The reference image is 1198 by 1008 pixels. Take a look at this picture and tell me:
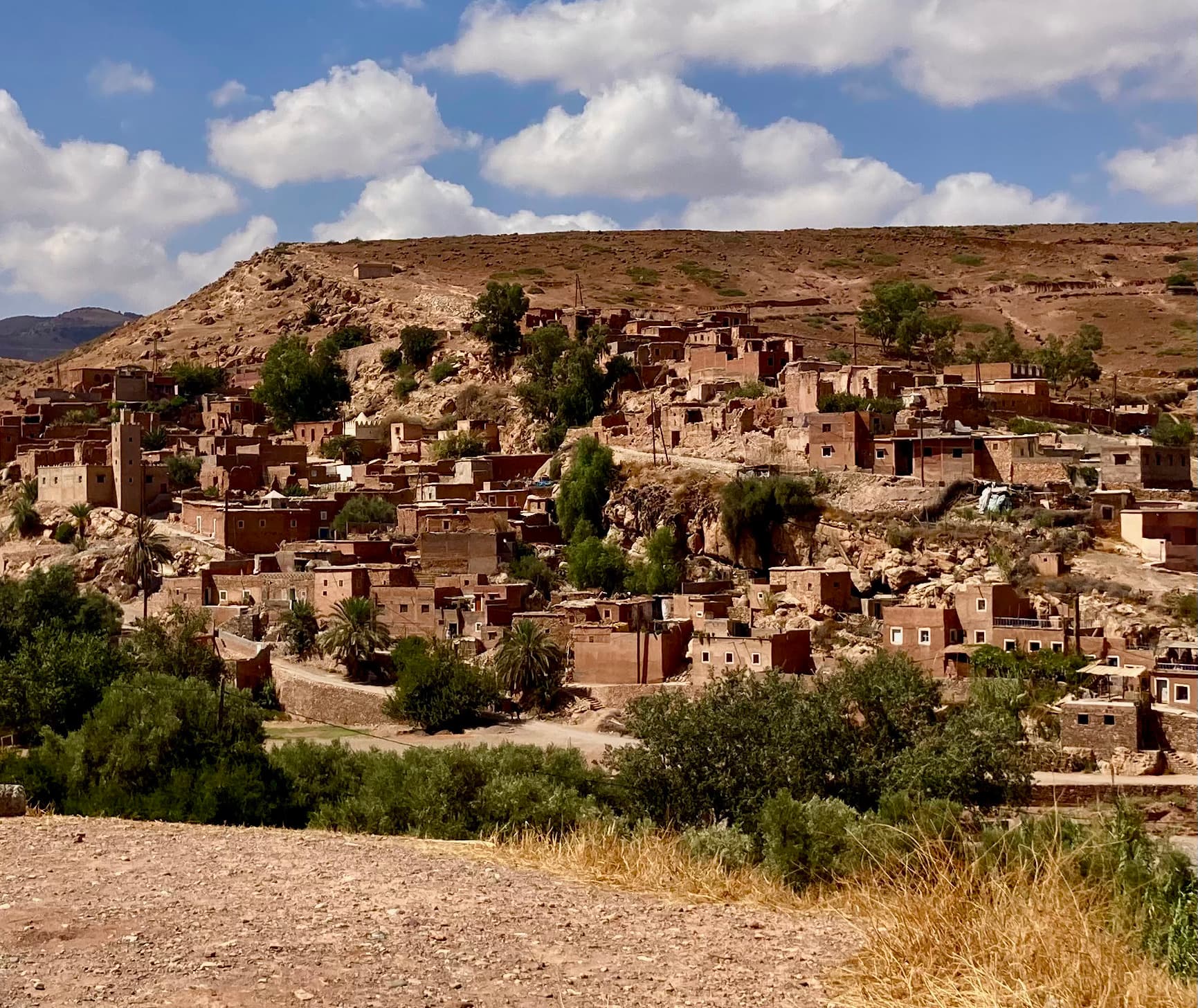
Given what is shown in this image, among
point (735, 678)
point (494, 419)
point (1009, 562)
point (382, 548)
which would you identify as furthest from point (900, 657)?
point (494, 419)

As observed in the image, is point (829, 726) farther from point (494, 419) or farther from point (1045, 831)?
point (494, 419)

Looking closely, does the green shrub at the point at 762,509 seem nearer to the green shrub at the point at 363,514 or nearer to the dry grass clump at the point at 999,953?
the green shrub at the point at 363,514

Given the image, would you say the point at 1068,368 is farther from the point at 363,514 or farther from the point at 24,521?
the point at 24,521

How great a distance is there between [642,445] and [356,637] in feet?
31.7

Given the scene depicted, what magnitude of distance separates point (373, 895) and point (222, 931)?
0.81m

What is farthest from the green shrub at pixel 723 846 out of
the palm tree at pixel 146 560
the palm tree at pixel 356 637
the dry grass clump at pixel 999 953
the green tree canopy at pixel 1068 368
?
the green tree canopy at pixel 1068 368

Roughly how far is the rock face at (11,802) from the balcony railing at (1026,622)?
1683cm

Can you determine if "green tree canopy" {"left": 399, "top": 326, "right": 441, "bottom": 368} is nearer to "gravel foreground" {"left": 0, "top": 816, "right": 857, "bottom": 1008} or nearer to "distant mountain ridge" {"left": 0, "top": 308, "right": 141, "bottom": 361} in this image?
"gravel foreground" {"left": 0, "top": 816, "right": 857, "bottom": 1008}

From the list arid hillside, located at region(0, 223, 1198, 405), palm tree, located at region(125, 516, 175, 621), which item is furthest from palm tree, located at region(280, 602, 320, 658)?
arid hillside, located at region(0, 223, 1198, 405)

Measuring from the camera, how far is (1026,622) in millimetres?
22516

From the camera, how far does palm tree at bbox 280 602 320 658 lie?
87.1 ft

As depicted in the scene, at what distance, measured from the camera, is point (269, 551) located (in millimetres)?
30266

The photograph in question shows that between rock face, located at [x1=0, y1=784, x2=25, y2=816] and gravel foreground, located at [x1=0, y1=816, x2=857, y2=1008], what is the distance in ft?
5.55

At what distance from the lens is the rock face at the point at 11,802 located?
873 cm
